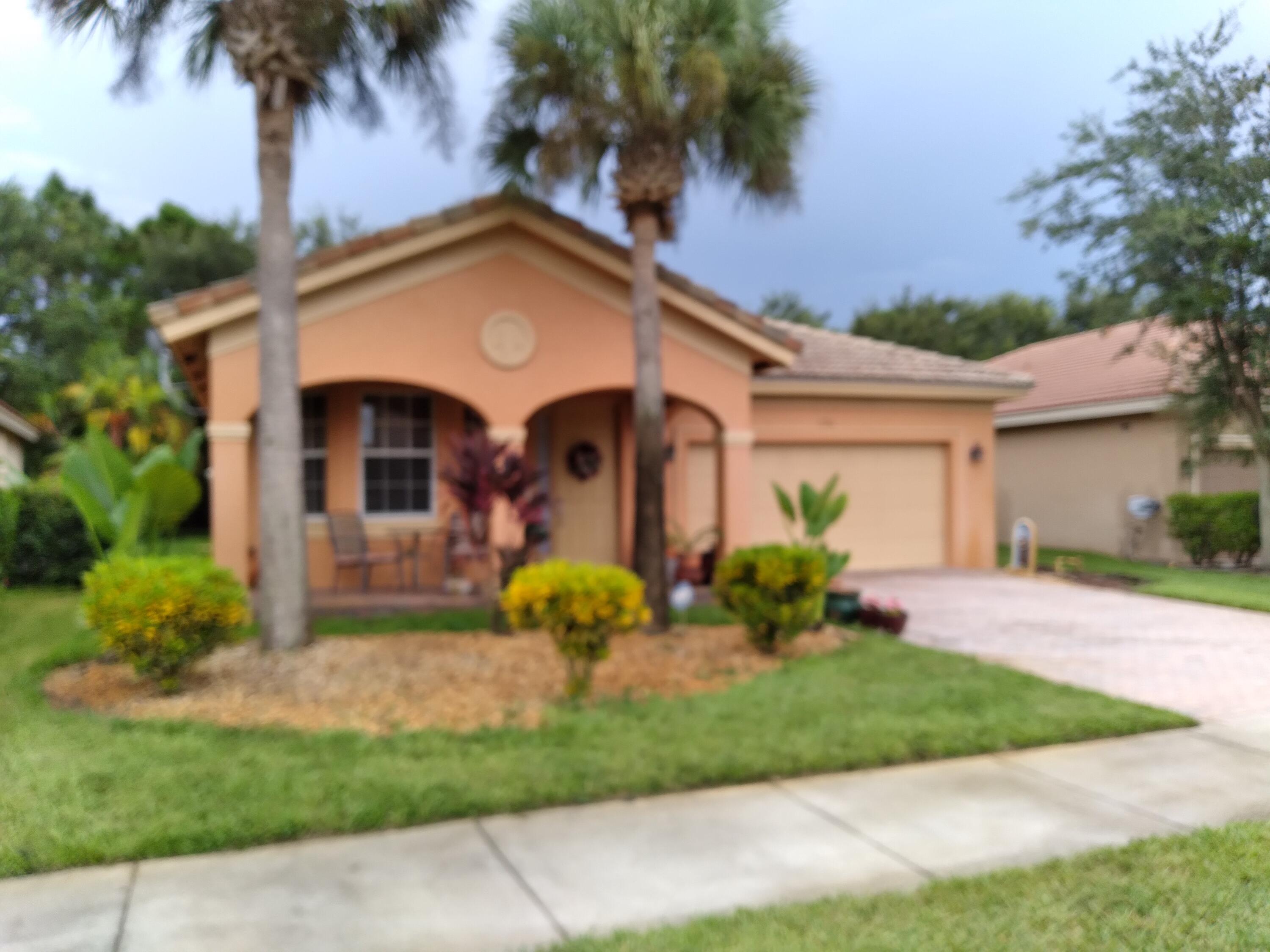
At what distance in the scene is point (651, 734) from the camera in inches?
248

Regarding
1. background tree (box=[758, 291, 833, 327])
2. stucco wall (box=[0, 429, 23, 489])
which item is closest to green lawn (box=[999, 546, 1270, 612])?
stucco wall (box=[0, 429, 23, 489])

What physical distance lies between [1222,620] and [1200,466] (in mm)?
6913

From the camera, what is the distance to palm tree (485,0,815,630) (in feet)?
29.2

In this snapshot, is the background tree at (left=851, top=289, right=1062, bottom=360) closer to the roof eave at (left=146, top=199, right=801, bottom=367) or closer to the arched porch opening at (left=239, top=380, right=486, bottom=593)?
the roof eave at (left=146, top=199, right=801, bottom=367)

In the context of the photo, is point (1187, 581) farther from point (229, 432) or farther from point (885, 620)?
point (229, 432)

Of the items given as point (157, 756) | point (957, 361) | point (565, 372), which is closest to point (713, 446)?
point (565, 372)

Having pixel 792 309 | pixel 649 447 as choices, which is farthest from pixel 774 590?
pixel 792 309

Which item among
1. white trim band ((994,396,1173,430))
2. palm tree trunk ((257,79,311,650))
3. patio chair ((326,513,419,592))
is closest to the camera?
palm tree trunk ((257,79,311,650))

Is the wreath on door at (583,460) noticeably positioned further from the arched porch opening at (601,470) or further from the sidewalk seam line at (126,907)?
the sidewalk seam line at (126,907)

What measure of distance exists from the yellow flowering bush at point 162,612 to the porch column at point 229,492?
2.56 meters

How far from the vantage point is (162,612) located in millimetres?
6848

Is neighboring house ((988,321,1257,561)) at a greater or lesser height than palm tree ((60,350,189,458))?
lesser

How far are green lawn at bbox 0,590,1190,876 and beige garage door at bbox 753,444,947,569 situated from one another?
756 centimetres

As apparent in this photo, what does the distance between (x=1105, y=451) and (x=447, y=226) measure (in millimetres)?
14556
